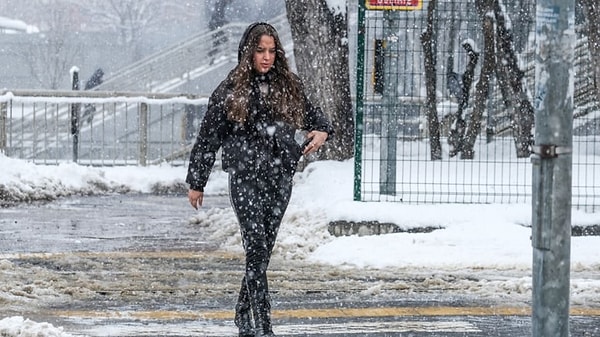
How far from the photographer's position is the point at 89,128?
2075 cm

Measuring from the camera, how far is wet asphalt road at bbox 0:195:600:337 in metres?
7.48

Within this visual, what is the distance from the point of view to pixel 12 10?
6925cm

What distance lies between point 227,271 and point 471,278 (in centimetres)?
192

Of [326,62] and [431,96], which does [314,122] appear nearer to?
[431,96]

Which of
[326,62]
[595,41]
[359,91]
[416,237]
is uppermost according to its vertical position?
[595,41]

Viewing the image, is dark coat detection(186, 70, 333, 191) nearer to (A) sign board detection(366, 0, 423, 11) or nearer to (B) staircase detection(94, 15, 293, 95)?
(A) sign board detection(366, 0, 423, 11)

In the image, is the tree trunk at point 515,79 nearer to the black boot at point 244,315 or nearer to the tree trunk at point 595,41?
the tree trunk at point 595,41

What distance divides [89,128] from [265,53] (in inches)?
A: 574

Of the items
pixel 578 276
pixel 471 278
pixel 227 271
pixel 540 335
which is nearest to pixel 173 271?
pixel 227 271

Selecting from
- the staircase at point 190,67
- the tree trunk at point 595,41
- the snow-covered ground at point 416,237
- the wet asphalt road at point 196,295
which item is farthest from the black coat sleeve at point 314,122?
the staircase at point 190,67

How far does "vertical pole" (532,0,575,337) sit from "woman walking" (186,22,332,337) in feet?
6.92

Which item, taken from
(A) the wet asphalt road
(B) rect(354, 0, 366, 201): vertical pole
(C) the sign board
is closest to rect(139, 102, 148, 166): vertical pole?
(A) the wet asphalt road

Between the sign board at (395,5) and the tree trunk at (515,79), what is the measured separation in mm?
4412

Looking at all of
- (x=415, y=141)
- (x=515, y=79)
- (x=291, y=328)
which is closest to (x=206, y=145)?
(x=291, y=328)
